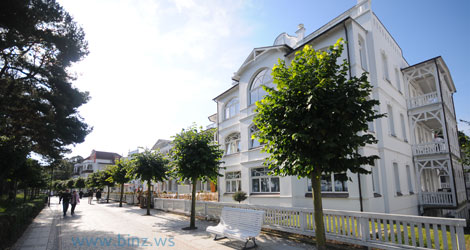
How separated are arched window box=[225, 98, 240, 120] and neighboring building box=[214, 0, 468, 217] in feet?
0.28

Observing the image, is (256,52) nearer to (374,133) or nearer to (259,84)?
(259,84)

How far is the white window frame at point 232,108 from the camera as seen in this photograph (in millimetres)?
21734

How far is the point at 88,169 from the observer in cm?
8031

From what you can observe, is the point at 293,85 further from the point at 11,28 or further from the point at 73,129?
the point at 73,129

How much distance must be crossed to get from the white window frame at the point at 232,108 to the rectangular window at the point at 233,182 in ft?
15.7

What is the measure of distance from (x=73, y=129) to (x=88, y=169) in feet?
240

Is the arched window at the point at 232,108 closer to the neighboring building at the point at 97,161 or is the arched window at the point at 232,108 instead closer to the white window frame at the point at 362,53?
the white window frame at the point at 362,53

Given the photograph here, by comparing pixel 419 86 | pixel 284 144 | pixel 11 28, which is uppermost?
pixel 419 86

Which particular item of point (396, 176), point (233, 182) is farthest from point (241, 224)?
point (233, 182)

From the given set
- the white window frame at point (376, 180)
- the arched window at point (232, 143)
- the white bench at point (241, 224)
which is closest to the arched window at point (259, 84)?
the arched window at point (232, 143)

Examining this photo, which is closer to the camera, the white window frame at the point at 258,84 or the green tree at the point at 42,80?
the green tree at the point at 42,80

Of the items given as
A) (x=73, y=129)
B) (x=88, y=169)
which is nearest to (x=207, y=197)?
(x=73, y=129)

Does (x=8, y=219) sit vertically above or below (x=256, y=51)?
below
